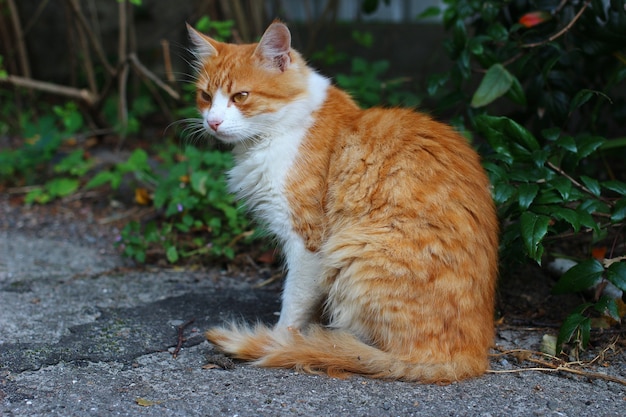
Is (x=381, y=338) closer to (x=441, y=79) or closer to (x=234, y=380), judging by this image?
(x=234, y=380)

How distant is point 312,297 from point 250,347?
386 mm

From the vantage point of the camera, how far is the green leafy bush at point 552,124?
282cm

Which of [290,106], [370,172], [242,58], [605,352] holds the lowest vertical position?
[605,352]

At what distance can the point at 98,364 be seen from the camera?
2691 millimetres

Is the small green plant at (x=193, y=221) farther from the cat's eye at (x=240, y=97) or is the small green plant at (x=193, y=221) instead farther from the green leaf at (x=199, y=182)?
the cat's eye at (x=240, y=97)

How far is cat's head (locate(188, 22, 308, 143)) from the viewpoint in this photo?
3.03 metres

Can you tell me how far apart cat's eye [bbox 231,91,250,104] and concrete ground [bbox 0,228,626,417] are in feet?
3.51

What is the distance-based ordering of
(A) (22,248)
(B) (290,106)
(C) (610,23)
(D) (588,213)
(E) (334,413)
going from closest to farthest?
(E) (334,413), (D) (588,213), (B) (290,106), (C) (610,23), (A) (22,248)

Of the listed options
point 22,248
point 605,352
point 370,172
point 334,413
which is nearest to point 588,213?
point 605,352

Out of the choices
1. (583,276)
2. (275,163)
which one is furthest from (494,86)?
(275,163)

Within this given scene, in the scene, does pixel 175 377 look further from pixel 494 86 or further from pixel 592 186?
pixel 494 86

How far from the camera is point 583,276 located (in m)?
2.80

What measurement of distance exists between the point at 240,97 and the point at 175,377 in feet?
4.24

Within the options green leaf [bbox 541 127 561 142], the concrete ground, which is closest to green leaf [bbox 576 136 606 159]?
green leaf [bbox 541 127 561 142]
